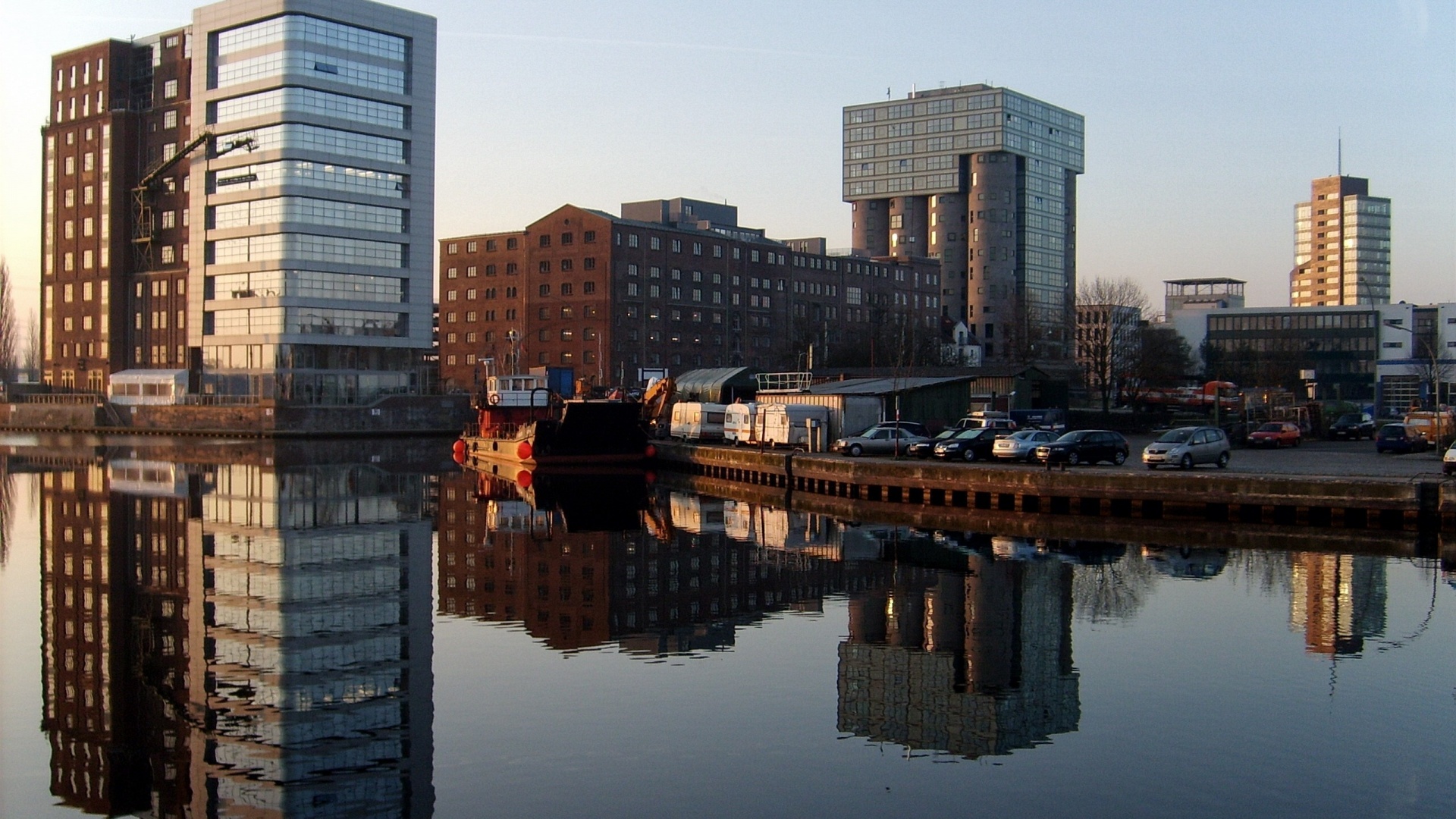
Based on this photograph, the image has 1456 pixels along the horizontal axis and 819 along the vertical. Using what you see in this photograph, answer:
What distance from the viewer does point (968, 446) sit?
52281mm

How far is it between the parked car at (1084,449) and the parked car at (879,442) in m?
9.87

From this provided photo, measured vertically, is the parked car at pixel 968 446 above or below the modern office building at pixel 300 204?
below

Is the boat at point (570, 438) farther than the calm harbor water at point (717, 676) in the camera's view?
Yes

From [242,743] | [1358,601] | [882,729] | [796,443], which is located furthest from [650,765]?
[796,443]

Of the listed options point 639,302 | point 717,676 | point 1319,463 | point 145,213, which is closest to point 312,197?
point 145,213

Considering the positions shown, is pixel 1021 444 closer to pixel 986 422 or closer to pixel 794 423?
pixel 986 422

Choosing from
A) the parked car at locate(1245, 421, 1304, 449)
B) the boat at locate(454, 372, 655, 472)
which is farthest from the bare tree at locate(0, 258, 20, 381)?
the parked car at locate(1245, 421, 1304, 449)

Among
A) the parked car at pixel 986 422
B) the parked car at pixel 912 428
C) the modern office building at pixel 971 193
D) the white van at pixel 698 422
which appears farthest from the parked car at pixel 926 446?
the modern office building at pixel 971 193

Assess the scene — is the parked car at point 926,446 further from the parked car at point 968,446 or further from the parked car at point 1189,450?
the parked car at point 1189,450

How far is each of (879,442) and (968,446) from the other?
579cm

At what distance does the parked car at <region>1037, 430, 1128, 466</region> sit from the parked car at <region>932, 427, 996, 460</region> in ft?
14.8

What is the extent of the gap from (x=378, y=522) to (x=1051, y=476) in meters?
22.1

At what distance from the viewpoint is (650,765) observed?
15.3m

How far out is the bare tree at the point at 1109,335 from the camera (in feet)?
289
